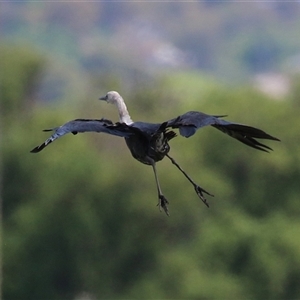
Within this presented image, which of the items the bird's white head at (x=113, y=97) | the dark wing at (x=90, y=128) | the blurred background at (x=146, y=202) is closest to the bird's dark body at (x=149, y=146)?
the dark wing at (x=90, y=128)

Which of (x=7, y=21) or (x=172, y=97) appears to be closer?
(x=172, y=97)

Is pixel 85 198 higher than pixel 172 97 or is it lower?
lower

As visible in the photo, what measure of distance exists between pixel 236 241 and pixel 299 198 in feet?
12.0

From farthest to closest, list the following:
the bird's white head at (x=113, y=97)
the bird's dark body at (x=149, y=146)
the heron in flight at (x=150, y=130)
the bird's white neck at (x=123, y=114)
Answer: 1. the bird's white head at (x=113, y=97)
2. the bird's white neck at (x=123, y=114)
3. the bird's dark body at (x=149, y=146)
4. the heron in flight at (x=150, y=130)

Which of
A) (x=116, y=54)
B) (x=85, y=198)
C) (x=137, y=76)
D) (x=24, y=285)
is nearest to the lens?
(x=24, y=285)

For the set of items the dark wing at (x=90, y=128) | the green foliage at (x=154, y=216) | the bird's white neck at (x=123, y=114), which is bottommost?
the dark wing at (x=90, y=128)

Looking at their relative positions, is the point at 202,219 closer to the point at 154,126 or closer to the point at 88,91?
the point at 88,91

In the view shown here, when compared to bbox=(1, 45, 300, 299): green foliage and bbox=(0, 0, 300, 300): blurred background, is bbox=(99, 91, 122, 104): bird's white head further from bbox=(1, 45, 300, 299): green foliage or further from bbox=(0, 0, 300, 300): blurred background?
bbox=(1, 45, 300, 299): green foliage

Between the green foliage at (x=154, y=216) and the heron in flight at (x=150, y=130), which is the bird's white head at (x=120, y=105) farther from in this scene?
the green foliage at (x=154, y=216)

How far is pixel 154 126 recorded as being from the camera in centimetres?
559

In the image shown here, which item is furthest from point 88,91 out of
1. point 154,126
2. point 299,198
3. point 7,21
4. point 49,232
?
point 154,126

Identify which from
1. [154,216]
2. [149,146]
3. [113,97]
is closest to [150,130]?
[149,146]

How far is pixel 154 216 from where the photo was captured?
1465 inches

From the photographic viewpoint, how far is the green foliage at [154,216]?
35469mm
